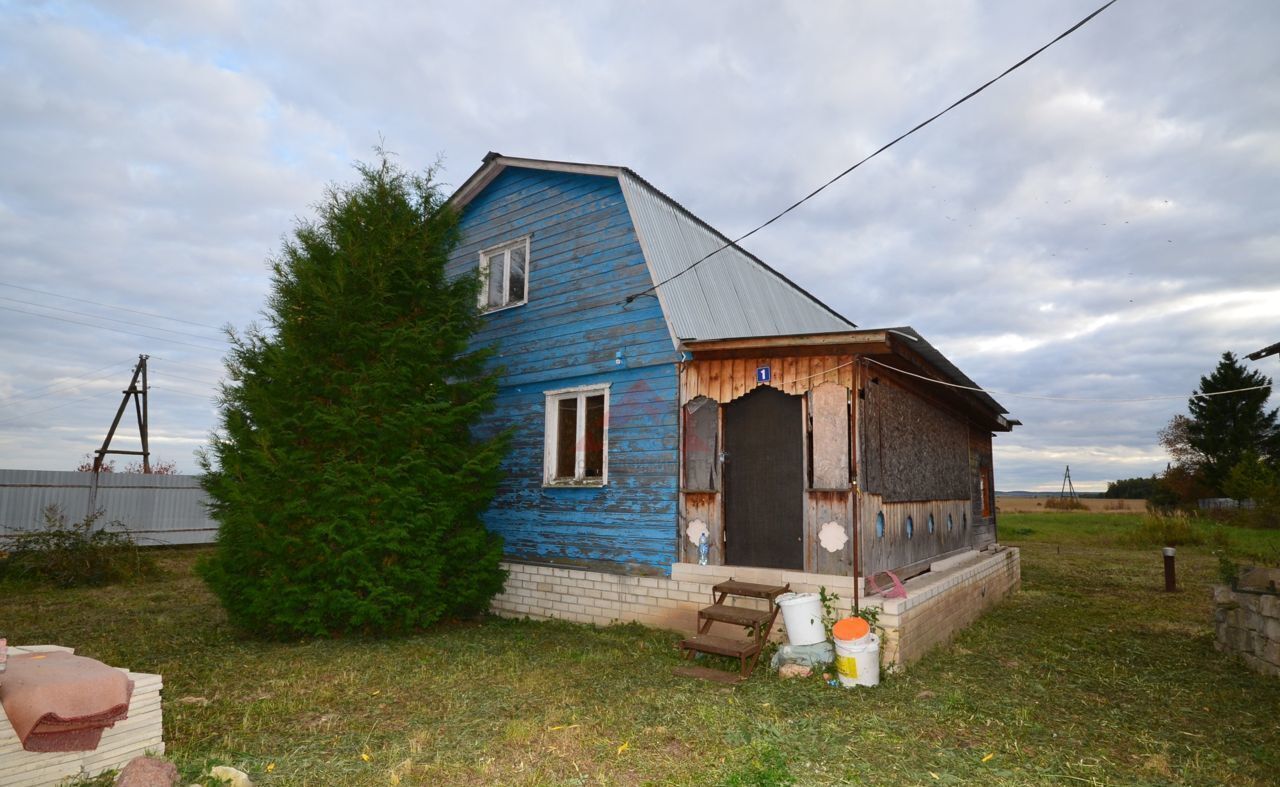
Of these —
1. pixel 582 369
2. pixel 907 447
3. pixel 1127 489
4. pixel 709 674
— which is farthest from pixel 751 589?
pixel 1127 489

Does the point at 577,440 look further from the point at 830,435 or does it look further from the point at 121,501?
the point at 121,501

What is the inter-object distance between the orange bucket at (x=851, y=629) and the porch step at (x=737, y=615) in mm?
812

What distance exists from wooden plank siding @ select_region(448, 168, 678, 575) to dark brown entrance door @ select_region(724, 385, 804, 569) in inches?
31.7

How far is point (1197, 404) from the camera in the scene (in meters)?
41.2

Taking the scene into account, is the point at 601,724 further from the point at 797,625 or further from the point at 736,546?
the point at 736,546

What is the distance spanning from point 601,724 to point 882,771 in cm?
211

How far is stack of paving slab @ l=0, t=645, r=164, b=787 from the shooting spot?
12.6 feet

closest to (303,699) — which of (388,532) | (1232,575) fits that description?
(388,532)

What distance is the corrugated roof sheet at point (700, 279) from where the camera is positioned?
9469 mm

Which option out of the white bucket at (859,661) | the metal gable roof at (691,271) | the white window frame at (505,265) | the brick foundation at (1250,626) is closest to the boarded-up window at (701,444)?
the metal gable roof at (691,271)

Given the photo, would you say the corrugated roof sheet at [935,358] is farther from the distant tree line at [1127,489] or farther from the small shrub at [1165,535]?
the distant tree line at [1127,489]

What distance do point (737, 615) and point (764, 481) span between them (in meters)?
1.76

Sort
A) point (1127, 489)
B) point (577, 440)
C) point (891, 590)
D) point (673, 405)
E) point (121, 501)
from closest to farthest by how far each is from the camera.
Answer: point (891, 590) → point (673, 405) → point (577, 440) → point (121, 501) → point (1127, 489)

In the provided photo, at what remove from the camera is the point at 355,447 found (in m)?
8.41
